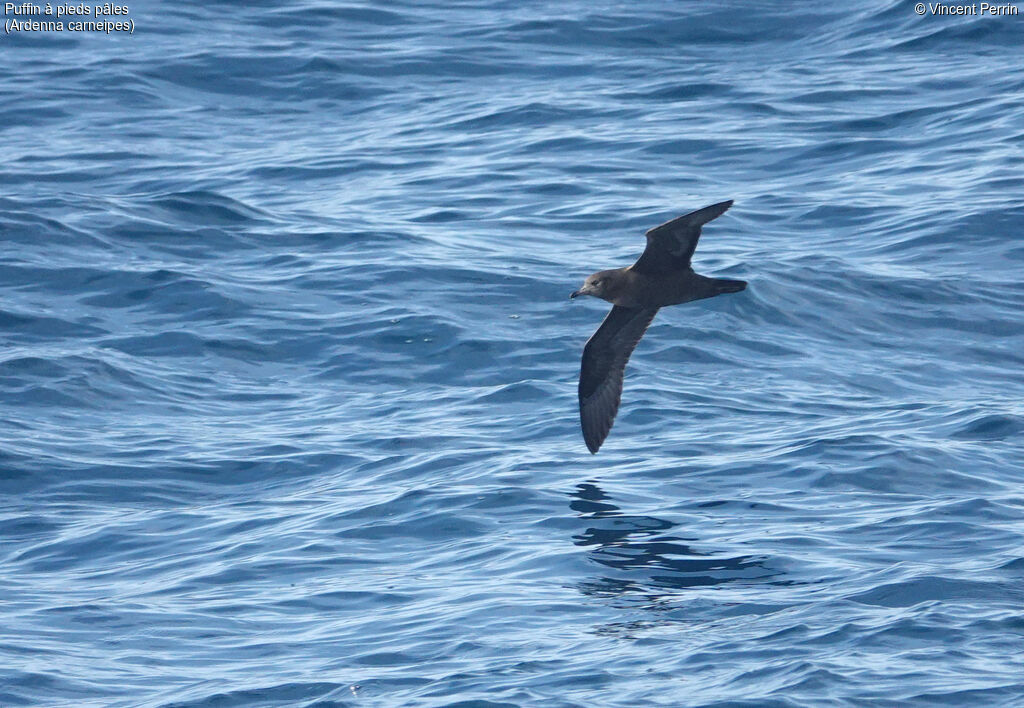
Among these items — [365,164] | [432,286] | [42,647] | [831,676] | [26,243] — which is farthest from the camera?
[365,164]

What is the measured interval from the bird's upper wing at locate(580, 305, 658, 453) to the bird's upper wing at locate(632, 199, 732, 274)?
831mm

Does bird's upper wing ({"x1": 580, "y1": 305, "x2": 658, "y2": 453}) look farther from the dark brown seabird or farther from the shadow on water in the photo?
the shadow on water

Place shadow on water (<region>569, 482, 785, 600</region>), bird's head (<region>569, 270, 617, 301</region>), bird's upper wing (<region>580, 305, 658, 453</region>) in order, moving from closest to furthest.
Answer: shadow on water (<region>569, 482, 785, 600</region>), bird's head (<region>569, 270, 617, 301</region>), bird's upper wing (<region>580, 305, 658, 453</region>)

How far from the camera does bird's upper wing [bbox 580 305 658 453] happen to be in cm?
1064

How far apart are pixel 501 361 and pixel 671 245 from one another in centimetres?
296

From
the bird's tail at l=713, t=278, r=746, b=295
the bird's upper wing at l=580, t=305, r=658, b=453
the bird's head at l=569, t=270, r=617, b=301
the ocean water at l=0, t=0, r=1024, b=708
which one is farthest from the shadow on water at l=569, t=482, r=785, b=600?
the bird's tail at l=713, t=278, r=746, b=295

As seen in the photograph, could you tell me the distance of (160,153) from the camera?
1712cm

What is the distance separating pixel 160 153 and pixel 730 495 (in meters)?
9.53

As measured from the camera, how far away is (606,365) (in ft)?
35.6

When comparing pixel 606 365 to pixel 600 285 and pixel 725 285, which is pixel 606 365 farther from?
pixel 725 285

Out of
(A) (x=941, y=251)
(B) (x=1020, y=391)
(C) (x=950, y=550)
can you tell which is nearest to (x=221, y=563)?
(C) (x=950, y=550)

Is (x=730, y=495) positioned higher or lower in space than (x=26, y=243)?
lower

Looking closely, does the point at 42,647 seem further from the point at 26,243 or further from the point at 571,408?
the point at 26,243

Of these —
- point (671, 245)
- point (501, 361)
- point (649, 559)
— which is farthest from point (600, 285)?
point (501, 361)
